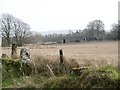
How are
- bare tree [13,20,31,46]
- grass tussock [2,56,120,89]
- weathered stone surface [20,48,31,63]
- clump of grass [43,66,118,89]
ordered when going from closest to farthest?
1. clump of grass [43,66,118,89]
2. grass tussock [2,56,120,89]
3. weathered stone surface [20,48,31,63]
4. bare tree [13,20,31,46]

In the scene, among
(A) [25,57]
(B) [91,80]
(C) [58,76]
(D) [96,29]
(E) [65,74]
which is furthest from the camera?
(D) [96,29]

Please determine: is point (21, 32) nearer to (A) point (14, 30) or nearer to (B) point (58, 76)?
(A) point (14, 30)

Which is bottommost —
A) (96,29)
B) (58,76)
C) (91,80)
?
(58,76)

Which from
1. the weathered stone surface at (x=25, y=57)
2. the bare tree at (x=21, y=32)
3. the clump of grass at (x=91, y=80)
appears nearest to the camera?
the clump of grass at (x=91, y=80)

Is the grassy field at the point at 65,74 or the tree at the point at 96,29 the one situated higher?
the tree at the point at 96,29

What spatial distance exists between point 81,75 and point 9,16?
44.4m

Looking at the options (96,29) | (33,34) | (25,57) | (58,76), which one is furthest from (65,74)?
(96,29)

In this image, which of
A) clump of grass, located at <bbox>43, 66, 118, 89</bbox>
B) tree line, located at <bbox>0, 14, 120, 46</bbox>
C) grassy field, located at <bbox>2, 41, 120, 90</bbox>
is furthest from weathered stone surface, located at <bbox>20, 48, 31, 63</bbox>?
tree line, located at <bbox>0, 14, 120, 46</bbox>

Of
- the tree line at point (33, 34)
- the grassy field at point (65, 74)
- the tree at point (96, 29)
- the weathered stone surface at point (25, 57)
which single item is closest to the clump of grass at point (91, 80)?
the grassy field at point (65, 74)

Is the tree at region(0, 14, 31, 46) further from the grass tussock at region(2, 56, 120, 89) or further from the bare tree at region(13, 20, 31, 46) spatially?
the grass tussock at region(2, 56, 120, 89)

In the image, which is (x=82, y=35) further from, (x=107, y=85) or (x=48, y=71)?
(x=107, y=85)

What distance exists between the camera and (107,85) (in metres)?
8.66

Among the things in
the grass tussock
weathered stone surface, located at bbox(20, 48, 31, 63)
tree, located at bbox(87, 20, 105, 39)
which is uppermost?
tree, located at bbox(87, 20, 105, 39)

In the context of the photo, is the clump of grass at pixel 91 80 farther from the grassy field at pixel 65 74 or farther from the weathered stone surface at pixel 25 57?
the weathered stone surface at pixel 25 57
